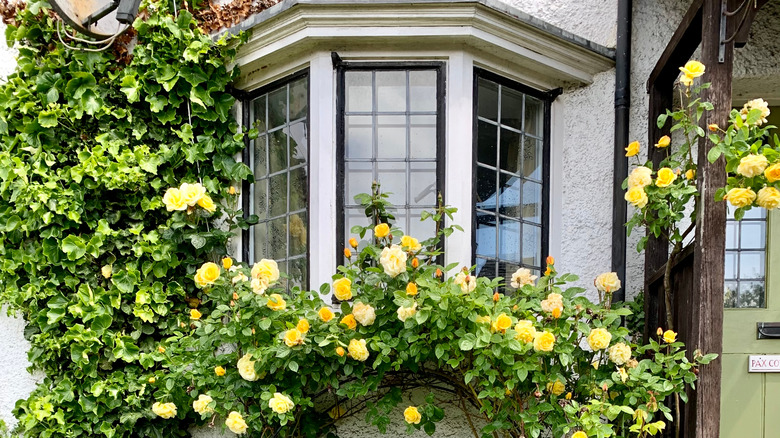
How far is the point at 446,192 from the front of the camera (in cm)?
429

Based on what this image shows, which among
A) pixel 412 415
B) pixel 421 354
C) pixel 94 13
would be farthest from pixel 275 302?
pixel 94 13

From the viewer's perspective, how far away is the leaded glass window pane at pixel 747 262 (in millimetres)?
4465

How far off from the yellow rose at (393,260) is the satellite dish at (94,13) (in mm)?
1789

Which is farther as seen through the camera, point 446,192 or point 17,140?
point 17,140

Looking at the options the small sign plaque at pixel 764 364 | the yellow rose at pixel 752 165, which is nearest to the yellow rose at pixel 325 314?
the yellow rose at pixel 752 165

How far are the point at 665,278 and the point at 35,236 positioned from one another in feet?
11.3

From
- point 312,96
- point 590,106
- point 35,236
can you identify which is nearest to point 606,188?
point 590,106

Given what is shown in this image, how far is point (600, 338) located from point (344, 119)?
72.0 inches

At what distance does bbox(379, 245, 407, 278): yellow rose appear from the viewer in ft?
12.3

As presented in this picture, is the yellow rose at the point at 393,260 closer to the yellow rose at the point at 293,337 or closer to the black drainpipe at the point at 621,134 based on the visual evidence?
the yellow rose at the point at 293,337

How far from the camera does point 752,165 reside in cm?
318

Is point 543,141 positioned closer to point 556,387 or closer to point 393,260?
point 393,260

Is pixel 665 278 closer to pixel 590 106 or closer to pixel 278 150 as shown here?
pixel 590 106

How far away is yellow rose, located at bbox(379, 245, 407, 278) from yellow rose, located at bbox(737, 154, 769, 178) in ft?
4.97
